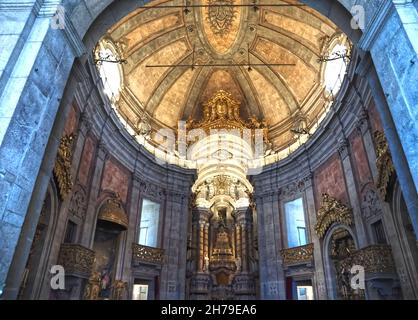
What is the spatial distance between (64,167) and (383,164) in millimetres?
9689

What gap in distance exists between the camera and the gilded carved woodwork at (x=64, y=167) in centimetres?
915

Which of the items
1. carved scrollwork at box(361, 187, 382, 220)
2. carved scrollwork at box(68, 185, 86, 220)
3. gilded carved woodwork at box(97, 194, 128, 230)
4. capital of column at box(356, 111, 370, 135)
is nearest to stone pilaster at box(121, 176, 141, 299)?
gilded carved woodwork at box(97, 194, 128, 230)

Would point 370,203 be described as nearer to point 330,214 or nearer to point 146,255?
point 330,214

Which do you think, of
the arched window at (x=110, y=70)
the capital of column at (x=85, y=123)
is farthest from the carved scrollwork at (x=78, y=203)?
the arched window at (x=110, y=70)

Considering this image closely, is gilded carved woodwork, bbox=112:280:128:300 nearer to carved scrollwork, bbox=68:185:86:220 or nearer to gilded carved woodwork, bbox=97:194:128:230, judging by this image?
gilded carved woodwork, bbox=97:194:128:230

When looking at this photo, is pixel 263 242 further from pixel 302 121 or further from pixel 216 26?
pixel 216 26

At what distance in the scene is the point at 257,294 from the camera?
1838 cm

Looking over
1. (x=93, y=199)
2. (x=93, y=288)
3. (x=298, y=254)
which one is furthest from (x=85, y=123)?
(x=298, y=254)

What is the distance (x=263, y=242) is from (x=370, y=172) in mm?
7663

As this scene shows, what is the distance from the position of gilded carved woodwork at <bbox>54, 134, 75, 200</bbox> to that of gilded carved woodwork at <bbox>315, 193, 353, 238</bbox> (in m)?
10.0

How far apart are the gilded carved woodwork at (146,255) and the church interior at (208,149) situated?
0.14 m

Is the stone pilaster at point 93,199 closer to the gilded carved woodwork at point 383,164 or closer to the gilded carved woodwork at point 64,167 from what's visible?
the gilded carved woodwork at point 64,167

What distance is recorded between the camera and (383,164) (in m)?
9.16
